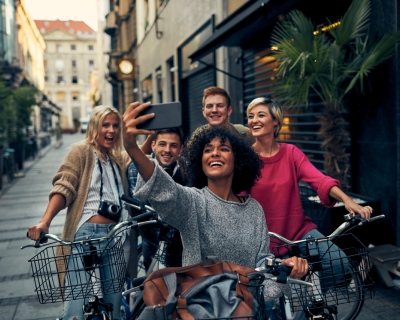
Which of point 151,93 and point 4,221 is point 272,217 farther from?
point 151,93

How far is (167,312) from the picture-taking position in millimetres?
1641

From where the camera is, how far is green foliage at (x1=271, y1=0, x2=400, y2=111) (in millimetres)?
4727

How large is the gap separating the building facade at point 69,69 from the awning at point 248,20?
9179 centimetres

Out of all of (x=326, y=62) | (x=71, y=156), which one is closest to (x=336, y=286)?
(x=71, y=156)

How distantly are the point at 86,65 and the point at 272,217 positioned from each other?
10256 centimetres

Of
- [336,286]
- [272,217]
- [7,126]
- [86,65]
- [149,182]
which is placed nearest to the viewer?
[149,182]

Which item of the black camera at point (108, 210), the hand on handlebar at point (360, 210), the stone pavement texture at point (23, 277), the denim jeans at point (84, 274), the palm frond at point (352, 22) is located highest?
the palm frond at point (352, 22)

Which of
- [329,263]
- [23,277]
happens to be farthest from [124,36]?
[329,263]

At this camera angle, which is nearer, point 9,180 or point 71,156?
point 71,156

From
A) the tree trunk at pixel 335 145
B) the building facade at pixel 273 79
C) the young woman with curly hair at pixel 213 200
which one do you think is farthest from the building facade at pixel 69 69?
the young woman with curly hair at pixel 213 200

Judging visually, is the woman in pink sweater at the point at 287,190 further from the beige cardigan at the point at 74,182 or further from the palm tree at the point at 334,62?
the palm tree at the point at 334,62

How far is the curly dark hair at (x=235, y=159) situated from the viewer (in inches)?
92.4

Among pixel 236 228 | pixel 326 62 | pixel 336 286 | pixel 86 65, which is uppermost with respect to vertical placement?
pixel 86 65

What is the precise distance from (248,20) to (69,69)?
99.4 m
